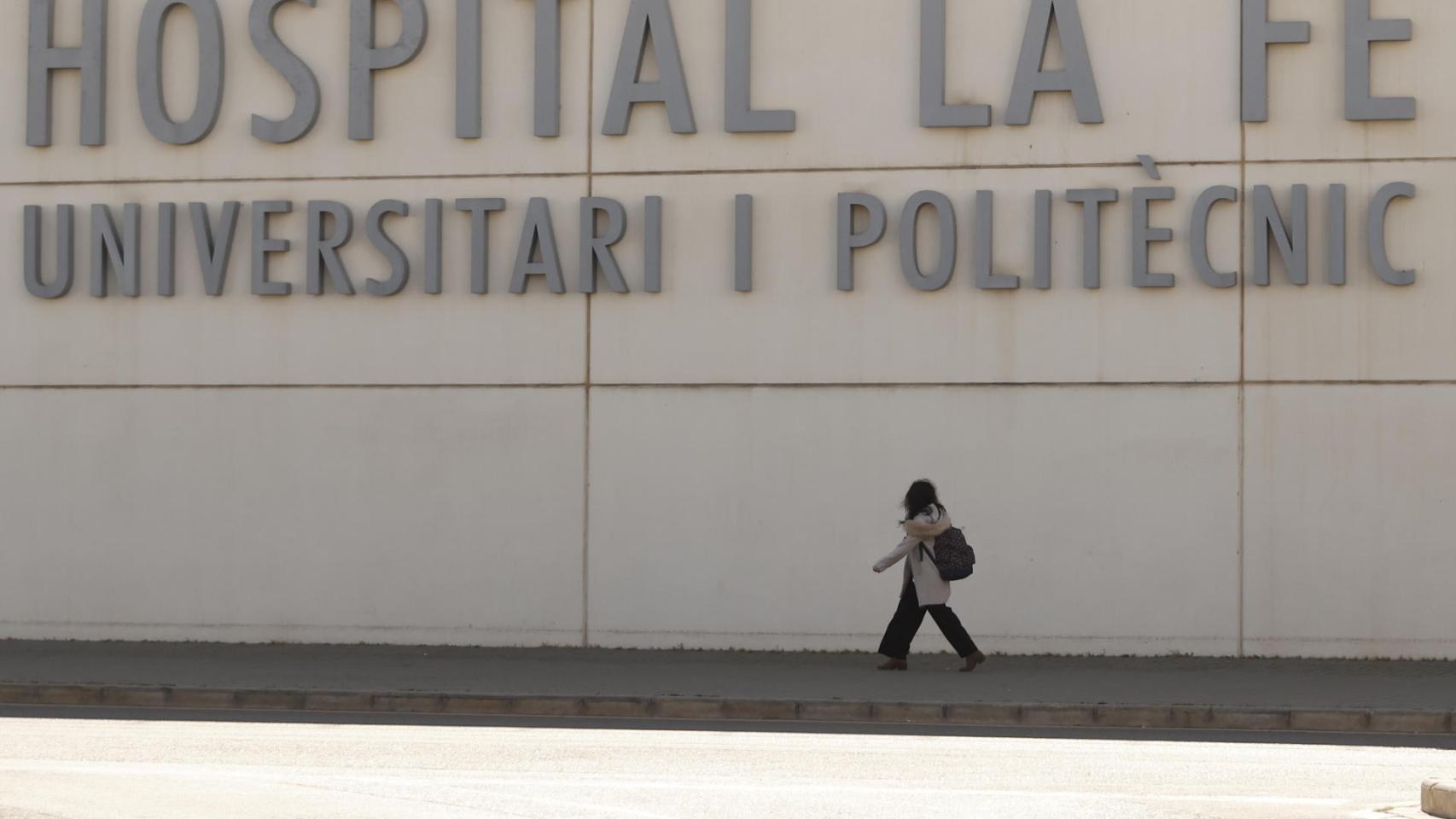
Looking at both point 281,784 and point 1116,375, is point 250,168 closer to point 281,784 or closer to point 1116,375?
point 1116,375

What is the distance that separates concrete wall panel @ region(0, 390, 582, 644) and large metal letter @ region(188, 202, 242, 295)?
3.04 feet

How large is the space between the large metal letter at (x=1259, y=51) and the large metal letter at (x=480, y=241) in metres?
5.89

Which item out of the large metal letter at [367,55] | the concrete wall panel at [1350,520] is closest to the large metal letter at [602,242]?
the large metal letter at [367,55]

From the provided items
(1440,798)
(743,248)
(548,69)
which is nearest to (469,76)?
(548,69)

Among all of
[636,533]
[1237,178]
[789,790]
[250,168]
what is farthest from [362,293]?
[789,790]

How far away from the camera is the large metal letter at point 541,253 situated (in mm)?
18938

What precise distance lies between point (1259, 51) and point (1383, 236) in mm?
1682

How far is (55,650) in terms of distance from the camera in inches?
724

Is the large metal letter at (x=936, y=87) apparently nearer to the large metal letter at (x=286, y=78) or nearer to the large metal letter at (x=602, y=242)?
the large metal letter at (x=602, y=242)

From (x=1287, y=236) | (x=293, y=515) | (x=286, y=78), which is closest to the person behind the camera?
(x=1287, y=236)

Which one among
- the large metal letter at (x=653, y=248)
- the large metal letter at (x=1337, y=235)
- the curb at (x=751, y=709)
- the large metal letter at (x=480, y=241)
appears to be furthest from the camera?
the large metal letter at (x=480, y=241)

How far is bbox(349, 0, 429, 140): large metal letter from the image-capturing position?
19250 mm

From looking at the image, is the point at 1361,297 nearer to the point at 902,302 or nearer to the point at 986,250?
the point at 986,250

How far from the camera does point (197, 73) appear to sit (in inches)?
769
